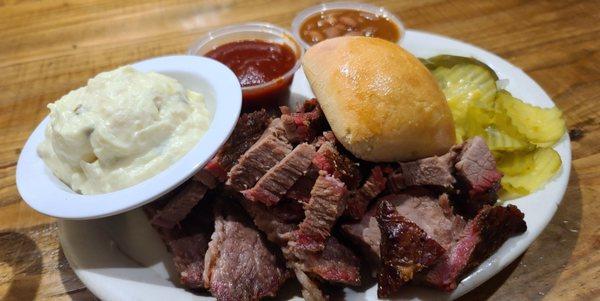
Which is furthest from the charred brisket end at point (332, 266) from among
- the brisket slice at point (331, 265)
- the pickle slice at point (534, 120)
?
the pickle slice at point (534, 120)

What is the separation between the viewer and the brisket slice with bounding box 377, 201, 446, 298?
1.87m

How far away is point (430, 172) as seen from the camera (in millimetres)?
2158

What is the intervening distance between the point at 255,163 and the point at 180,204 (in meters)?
0.41

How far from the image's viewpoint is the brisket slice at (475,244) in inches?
74.9

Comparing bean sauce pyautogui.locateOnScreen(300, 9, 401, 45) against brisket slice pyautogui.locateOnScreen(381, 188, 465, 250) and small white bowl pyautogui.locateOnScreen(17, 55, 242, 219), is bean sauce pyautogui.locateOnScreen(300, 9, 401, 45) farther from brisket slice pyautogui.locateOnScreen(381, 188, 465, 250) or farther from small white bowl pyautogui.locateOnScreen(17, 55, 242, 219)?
brisket slice pyautogui.locateOnScreen(381, 188, 465, 250)

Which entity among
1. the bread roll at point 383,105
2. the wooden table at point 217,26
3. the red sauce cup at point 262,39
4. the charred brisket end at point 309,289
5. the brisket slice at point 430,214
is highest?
the bread roll at point 383,105

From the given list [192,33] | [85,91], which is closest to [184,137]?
[85,91]

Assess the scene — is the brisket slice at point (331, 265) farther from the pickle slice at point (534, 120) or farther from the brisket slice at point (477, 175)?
the pickle slice at point (534, 120)

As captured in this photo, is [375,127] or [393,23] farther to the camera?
[393,23]

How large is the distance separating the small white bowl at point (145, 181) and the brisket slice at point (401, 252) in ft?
2.90

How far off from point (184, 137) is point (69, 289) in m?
0.98

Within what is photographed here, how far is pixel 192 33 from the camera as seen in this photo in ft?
14.0

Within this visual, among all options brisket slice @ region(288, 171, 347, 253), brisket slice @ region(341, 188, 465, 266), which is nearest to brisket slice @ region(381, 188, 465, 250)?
brisket slice @ region(341, 188, 465, 266)

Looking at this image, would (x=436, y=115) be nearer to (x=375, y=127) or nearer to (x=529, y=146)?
(x=375, y=127)
